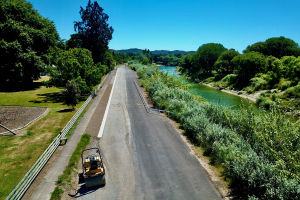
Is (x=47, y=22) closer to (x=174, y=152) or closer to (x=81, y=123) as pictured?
(x=81, y=123)

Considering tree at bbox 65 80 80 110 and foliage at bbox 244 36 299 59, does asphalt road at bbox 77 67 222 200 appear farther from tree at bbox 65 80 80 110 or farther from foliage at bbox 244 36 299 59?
foliage at bbox 244 36 299 59

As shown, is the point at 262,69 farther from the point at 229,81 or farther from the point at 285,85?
the point at 285,85

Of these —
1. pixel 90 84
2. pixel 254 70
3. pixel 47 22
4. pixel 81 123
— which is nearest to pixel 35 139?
pixel 81 123

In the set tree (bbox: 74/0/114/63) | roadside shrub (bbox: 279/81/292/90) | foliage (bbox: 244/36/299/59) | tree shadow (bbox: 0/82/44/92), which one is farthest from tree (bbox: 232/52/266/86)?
tree shadow (bbox: 0/82/44/92)

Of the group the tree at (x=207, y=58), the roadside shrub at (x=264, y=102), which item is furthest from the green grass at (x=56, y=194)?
the tree at (x=207, y=58)

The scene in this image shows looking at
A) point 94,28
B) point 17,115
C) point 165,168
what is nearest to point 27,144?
point 17,115

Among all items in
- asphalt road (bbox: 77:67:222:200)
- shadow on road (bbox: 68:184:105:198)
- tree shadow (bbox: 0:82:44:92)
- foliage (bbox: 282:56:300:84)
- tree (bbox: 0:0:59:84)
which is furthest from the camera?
foliage (bbox: 282:56:300:84)
